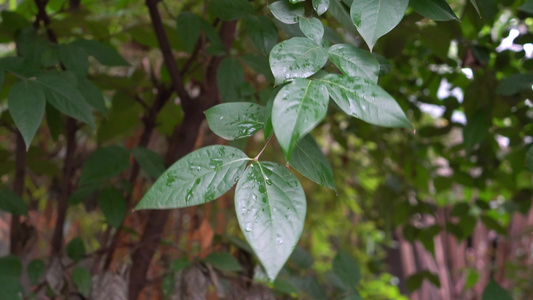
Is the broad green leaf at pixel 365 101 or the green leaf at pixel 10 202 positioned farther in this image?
the green leaf at pixel 10 202

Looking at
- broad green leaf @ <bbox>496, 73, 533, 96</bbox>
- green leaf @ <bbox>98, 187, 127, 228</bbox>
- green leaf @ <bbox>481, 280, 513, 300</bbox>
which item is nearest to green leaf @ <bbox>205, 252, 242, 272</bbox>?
green leaf @ <bbox>98, 187, 127, 228</bbox>

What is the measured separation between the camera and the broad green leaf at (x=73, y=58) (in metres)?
0.76

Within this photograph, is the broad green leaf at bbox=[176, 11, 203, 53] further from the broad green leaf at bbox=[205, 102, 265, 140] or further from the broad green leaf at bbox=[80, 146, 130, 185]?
the broad green leaf at bbox=[205, 102, 265, 140]

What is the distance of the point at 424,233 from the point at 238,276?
47cm

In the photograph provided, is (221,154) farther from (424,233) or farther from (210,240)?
(424,233)

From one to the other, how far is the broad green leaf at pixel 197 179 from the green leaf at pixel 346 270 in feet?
1.70

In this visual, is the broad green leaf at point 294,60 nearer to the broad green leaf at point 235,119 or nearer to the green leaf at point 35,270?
the broad green leaf at point 235,119

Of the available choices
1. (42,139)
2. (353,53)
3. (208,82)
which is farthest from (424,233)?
(42,139)

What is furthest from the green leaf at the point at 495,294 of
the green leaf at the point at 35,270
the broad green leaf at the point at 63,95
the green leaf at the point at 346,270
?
the green leaf at the point at 35,270

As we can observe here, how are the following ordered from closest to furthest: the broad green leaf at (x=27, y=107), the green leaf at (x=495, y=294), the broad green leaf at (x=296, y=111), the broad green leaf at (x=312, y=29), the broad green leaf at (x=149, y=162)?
the broad green leaf at (x=296, y=111) → the broad green leaf at (x=312, y=29) → the broad green leaf at (x=27, y=107) → the green leaf at (x=495, y=294) → the broad green leaf at (x=149, y=162)

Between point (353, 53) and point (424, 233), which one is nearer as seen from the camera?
point (353, 53)

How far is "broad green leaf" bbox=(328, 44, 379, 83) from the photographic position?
0.43 meters

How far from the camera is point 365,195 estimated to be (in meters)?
1.76

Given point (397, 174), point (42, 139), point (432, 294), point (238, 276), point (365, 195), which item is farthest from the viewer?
point (432, 294)
